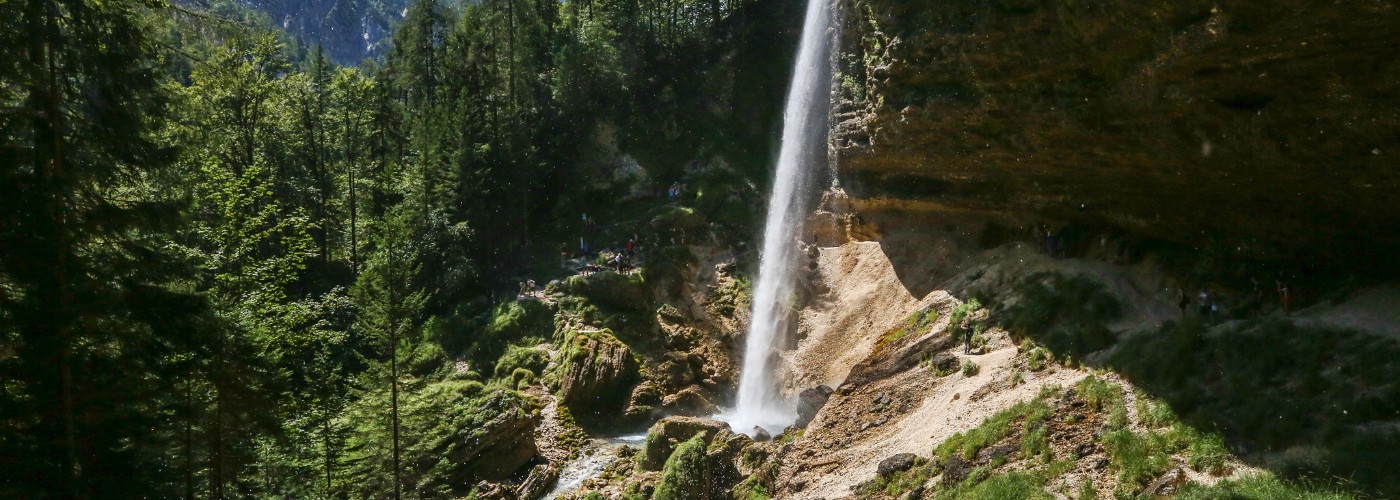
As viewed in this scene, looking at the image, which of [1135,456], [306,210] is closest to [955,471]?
[1135,456]

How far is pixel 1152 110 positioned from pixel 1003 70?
316 centimetres

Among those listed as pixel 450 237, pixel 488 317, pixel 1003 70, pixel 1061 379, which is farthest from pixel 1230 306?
pixel 450 237

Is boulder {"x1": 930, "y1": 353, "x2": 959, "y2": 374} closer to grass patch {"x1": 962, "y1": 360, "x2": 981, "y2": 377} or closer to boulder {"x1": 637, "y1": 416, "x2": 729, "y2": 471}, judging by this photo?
grass patch {"x1": 962, "y1": 360, "x2": 981, "y2": 377}

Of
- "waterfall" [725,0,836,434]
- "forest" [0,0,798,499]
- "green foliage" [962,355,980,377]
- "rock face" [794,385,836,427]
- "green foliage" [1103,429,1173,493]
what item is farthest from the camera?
"waterfall" [725,0,836,434]

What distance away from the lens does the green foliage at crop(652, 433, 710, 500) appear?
18234mm

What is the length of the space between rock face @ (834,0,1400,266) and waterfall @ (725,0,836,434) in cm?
480

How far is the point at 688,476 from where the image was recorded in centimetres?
1844

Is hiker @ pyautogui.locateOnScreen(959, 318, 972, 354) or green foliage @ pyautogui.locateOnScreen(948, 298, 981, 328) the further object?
green foliage @ pyautogui.locateOnScreen(948, 298, 981, 328)

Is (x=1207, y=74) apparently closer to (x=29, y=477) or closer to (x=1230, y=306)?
(x=1230, y=306)

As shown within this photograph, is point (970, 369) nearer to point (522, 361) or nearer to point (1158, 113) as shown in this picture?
point (1158, 113)

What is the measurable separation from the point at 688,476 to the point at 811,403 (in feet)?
13.1

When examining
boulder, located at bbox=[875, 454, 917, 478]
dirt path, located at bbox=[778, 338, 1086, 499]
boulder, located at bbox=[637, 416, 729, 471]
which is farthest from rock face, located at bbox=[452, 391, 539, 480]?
boulder, located at bbox=[875, 454, 917, 478]

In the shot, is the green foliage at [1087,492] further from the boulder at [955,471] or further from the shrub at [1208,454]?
the boulder at [955,471]

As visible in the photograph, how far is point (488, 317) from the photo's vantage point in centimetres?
3497
